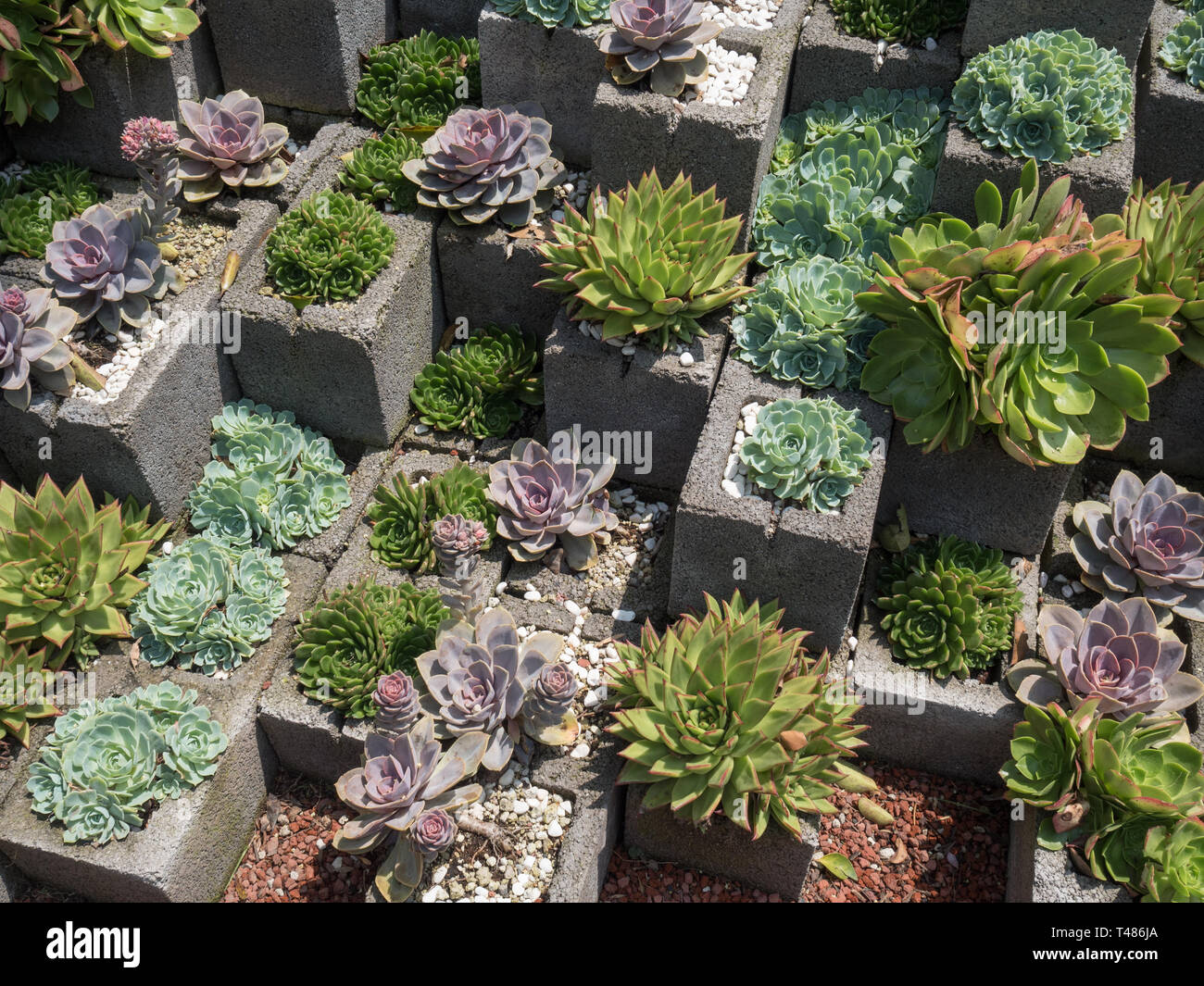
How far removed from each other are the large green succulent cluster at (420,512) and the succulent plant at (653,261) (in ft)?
2.71

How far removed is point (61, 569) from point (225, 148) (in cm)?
194

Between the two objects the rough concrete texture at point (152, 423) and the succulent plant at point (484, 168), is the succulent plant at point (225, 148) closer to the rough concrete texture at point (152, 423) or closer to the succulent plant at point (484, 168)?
the rough concrete texture at point (152, 423)

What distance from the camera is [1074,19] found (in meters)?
4.48

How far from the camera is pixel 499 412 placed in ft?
15.6

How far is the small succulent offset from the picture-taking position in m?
4.38

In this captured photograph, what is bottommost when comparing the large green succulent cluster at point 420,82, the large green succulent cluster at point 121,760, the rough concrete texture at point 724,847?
the rough concrete texture at point 724,847

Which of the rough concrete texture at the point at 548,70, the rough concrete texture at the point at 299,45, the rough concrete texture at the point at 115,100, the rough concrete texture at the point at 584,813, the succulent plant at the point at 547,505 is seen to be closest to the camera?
the rough concrete texture at the point at 584,813

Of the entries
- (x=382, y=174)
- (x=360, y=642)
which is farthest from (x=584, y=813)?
(x=382, y=174)

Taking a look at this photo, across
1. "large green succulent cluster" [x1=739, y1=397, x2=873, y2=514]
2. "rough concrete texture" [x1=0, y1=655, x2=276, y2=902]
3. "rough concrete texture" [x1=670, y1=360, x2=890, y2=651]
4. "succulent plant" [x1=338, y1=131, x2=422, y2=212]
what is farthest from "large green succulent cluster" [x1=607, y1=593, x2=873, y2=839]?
"succulent plant" [x1=338, y1=131, x2=422, y2=212]

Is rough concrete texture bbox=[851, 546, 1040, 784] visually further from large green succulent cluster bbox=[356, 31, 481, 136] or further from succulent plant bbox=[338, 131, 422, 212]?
large green succulent cluster bbox=[356, 31, 481, 136]

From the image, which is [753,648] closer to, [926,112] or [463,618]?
[463,618]

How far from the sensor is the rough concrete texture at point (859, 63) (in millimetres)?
4711

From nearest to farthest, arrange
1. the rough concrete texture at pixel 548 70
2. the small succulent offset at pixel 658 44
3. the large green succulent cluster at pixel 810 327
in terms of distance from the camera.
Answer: the large green succulent cluster at pixel 810 327, the small succulent offset at pixel 658 44, the rough concrete texture at pixel 548 70

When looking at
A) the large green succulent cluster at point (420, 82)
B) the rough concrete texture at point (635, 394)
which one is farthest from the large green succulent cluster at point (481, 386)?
the large green succulent cluster at point (420, 82)
